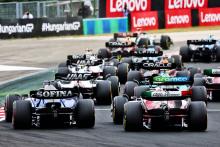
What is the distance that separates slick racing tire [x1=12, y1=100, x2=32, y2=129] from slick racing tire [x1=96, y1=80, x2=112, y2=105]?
18.9 feet

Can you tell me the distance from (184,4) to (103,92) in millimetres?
45044

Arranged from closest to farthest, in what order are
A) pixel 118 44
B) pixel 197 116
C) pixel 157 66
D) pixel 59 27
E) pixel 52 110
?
pixel 197 116, pixel 52 110, pixel 157 66, pixel 118 44, pixel 59 27

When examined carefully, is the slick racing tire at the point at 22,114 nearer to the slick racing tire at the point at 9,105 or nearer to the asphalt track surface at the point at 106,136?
the asphalt track surface at the point at 106,136

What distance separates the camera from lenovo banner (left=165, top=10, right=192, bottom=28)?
221ft

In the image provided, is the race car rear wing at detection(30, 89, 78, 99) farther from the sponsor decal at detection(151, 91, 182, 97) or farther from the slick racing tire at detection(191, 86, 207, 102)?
the slick racing tire at detection(191, 86, 207, 102)

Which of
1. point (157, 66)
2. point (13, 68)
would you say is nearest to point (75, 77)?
point (157, 66)

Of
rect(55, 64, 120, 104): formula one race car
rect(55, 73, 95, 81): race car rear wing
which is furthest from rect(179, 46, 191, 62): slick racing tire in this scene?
rect(55, 73, 95, 81): race car rear wing

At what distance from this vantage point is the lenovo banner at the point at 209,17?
67.8 m

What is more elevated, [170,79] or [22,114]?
[170,79]

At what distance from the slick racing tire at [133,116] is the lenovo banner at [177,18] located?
48.0 m

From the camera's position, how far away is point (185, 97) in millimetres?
20016

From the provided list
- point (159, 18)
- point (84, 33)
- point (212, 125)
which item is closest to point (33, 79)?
point (212, 125)

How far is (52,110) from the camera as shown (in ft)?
66.9

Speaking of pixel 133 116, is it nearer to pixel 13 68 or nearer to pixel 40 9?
pixel 13 68
